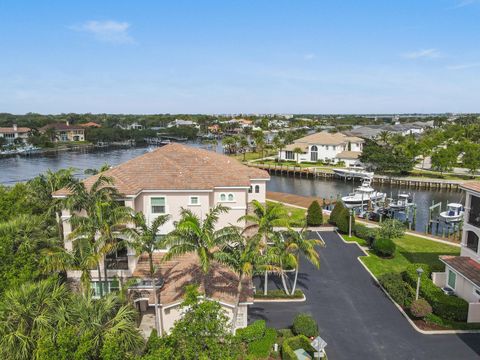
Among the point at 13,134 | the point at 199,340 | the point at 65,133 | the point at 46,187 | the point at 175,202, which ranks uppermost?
the point at 46,187

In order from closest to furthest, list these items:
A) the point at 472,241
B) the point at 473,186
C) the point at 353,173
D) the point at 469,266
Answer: the point at 469,266 → the point at 473,186 → the point at 472,241 → the point at 353,173

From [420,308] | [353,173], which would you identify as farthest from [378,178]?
[420,308]

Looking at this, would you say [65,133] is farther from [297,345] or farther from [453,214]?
[297,345]

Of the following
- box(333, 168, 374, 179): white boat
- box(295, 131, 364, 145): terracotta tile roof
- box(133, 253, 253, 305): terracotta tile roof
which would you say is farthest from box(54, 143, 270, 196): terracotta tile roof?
box(295, 131, 364, 145): terracotta tile roof

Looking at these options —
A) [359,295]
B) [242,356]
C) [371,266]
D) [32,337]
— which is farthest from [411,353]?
[32,337]

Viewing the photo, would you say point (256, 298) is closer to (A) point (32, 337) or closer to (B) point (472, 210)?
(A) point (32, 337)

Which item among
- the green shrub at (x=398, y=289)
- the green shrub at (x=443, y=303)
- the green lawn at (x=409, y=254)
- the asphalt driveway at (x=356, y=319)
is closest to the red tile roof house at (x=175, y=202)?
the asphalt driveway at (x=356, y=319)
